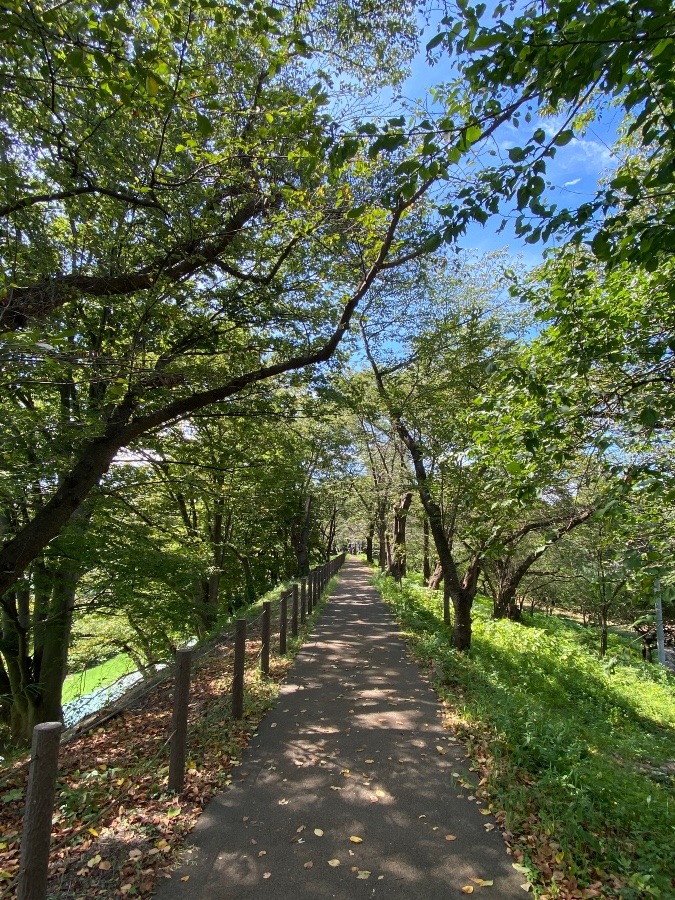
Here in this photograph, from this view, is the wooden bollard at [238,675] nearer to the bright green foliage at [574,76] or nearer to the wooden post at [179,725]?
the wooden post at [179,725]

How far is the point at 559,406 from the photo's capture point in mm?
3932

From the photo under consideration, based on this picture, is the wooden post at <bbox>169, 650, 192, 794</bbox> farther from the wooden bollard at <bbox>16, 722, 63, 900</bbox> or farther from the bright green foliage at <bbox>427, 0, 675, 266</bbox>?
the bright green foliage at <bbox>427, 0, 675, 266</bbox>

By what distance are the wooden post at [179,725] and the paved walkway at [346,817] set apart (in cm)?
36

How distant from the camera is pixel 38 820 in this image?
2.45 m

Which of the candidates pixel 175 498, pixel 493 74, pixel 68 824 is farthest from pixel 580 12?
pixel 175 498

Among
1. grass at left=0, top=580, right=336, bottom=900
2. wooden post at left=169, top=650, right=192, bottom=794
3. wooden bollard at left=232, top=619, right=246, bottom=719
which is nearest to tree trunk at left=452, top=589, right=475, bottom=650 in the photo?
grass at left=0, top=580, right=336, bottom=900

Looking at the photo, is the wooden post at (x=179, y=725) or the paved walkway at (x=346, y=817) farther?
the wooden post at (x=179, y=725)

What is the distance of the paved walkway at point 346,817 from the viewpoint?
2918 millimetres

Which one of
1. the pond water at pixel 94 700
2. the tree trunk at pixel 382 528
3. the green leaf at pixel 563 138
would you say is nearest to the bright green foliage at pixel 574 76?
the green leaf at pixel 563 138

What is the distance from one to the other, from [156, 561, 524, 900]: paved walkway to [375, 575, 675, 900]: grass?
0.90ft

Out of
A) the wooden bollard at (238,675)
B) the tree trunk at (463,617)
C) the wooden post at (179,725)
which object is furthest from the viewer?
the tree trunk at (463,617)

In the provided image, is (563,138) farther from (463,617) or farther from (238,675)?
(463,617)

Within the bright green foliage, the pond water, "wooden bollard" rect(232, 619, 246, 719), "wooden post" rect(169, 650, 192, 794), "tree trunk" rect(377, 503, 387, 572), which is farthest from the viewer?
"tree trunk" rect(377, 503, 387, 572)

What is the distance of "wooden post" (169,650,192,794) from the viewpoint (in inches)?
153
